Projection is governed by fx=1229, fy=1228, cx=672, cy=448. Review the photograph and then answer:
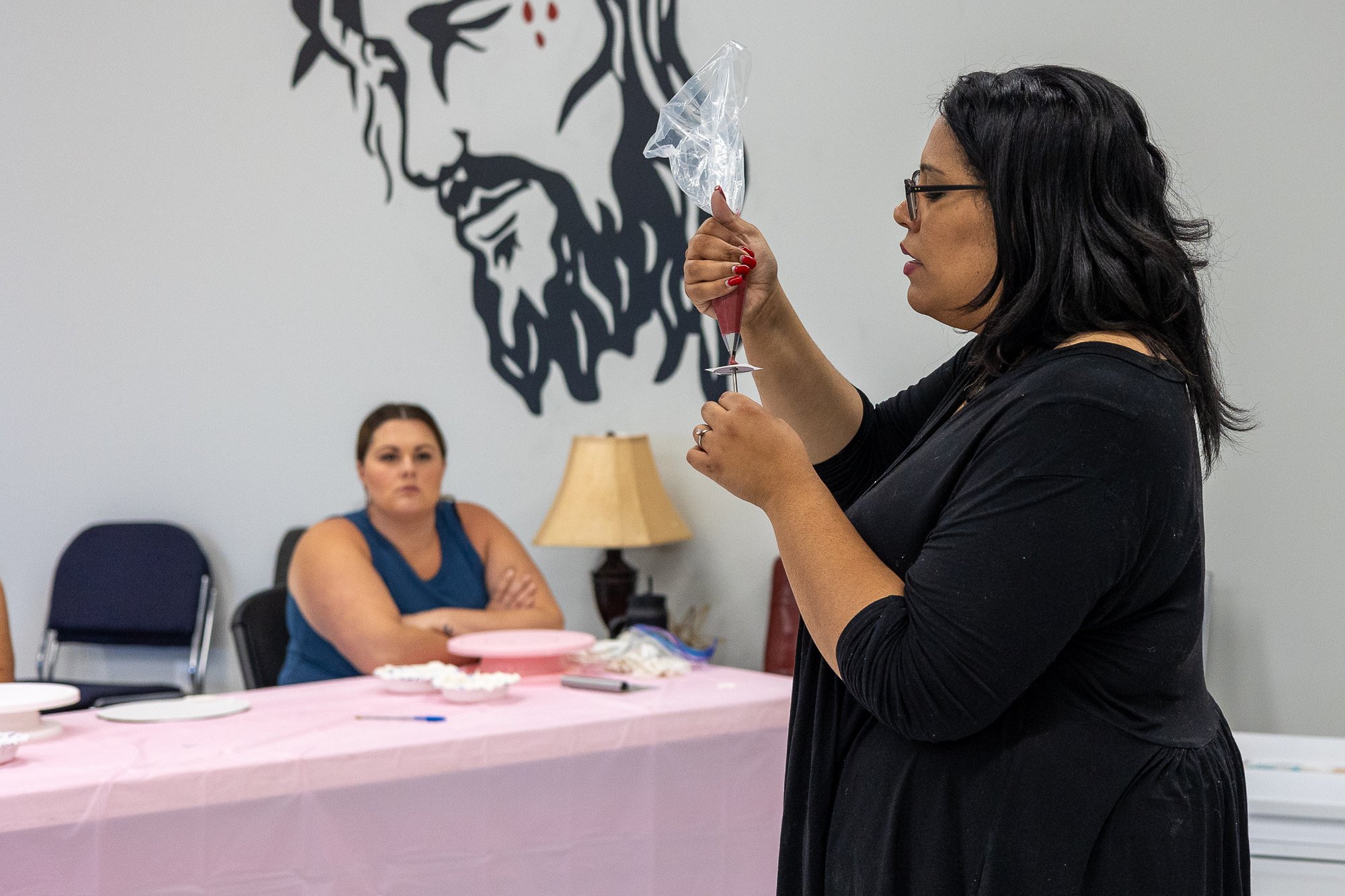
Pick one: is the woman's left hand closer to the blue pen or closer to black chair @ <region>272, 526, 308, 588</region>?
the blue pen

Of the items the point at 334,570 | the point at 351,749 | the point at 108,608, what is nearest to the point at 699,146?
the point at 351,749

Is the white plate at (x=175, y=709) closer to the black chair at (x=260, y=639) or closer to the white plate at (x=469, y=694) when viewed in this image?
the white plate at (x=469, y=694)

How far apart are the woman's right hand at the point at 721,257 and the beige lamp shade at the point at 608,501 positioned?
6.97 feet

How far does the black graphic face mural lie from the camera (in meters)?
3.72

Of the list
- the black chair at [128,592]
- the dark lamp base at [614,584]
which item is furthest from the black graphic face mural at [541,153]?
the black chair at [128,592]

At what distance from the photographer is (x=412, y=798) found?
1952 millimetres

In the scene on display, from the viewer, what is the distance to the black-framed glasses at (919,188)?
3.53ft

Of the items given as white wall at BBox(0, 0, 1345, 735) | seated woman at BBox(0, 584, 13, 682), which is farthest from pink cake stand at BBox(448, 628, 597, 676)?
white wall at BBox(0, 0, 1345, 735)

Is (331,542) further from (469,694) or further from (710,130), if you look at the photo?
(710,130)

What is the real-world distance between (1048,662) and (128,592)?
3821mm

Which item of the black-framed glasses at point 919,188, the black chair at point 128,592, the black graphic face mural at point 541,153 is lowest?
the black chair at point 128,592

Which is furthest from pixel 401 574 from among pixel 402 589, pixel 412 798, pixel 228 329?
pixel 228 329

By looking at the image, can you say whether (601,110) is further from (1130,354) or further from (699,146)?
(1130,354)

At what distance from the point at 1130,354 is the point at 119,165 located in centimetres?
414
